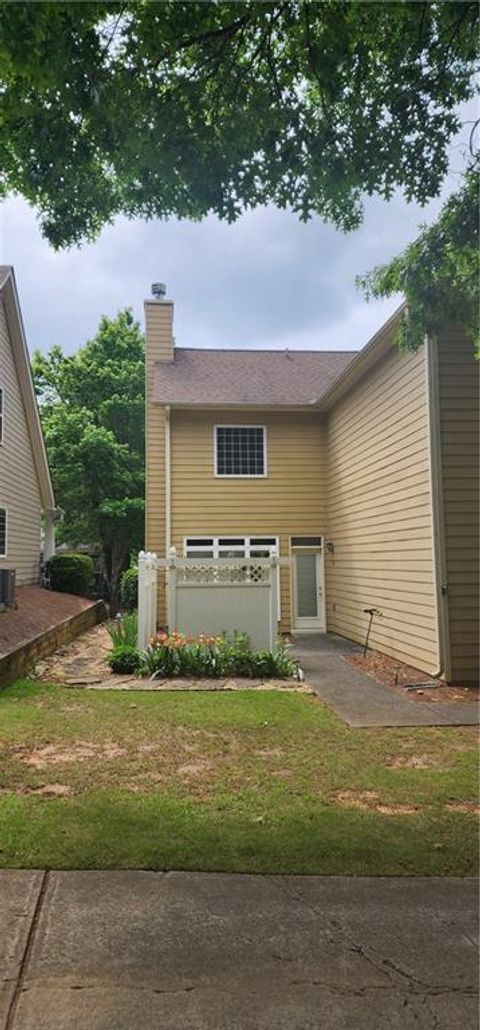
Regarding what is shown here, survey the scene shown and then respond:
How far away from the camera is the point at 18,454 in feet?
50.4

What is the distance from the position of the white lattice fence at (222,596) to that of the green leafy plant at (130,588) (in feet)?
28.8

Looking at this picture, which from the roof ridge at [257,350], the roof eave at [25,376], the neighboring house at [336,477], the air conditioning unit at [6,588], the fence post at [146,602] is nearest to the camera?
the neighboring house at [336,477]

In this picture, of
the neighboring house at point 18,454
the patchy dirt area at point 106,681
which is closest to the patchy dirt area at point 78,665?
the patchy dirt area at point 106,681

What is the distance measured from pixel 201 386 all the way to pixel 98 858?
12.8 m

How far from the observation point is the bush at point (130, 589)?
18506mm

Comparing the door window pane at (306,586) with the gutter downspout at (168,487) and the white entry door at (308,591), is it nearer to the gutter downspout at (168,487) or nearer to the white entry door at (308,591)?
the white entry door at (308,591)

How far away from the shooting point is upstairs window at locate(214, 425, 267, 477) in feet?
47.5

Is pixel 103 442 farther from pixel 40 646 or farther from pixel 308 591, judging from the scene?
pixel 40 646

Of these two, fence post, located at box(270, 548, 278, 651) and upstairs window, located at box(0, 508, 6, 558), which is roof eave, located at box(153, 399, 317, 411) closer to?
upstairs window, located at box(0, 508, 6, 558)

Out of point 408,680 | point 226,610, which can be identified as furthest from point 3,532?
point 408,680

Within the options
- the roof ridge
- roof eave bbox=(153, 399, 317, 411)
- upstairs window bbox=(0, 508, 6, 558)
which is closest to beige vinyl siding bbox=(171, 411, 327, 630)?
roof eave bbox=(153, 399, 317, 411)

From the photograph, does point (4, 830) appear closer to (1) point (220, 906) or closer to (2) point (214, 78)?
(1) point (220, 906)

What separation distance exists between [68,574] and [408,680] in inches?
443

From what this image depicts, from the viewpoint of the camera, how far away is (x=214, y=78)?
416 centimetres
